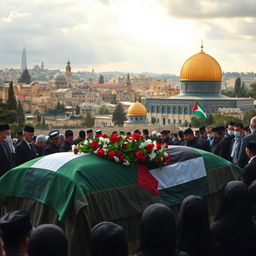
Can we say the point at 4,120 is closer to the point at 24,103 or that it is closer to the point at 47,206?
the point at 47,206

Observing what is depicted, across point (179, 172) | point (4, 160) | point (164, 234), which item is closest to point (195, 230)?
point (164, 234)

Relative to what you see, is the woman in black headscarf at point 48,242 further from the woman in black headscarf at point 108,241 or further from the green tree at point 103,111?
the green tree at point 103,111

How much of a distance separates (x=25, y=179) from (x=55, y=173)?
45cm

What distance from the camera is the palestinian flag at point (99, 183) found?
19.4 feet

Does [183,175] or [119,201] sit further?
→ [183,175]

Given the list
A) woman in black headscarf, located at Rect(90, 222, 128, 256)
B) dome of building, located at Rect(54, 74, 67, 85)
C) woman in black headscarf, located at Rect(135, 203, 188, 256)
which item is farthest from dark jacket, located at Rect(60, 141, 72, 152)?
dome of building, located at Rect(54, 74, 67, 85)

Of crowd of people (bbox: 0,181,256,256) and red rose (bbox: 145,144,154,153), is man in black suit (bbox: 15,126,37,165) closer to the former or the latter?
red rose (bbox: 145,144,154,153)

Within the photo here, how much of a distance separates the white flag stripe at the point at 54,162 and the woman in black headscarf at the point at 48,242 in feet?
8.89

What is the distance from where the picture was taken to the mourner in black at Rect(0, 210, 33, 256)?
362 centimetres

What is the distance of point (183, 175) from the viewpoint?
23.2ft

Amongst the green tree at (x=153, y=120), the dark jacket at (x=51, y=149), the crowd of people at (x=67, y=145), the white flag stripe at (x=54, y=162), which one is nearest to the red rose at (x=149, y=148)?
the white flag stripe at (x=54, y=162)

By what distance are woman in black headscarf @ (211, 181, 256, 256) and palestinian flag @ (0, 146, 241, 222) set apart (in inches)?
62.2

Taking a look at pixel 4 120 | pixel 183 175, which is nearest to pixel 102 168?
pixel 183 175

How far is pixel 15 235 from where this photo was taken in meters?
3.63
